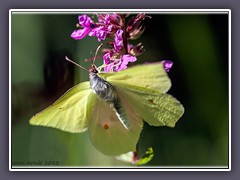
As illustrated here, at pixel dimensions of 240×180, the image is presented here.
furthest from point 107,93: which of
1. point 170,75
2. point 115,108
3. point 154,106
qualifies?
point 170,75

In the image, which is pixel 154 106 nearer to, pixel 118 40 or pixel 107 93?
pixel 107 93

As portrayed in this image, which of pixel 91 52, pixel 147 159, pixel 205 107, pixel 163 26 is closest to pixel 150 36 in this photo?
pixel 163 26

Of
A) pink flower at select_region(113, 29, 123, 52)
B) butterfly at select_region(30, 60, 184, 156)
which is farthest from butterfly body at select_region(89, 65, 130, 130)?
pink flower at select_region(113, 29, 123, 52)

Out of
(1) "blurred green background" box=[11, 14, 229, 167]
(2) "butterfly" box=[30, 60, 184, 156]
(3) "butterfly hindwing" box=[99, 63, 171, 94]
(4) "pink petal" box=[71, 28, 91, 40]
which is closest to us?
(3) "butterfly hindwing" box=[99, 63, 171, 94]

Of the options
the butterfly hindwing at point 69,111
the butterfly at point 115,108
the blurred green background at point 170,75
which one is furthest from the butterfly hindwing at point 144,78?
the blurred green background at point 170,75

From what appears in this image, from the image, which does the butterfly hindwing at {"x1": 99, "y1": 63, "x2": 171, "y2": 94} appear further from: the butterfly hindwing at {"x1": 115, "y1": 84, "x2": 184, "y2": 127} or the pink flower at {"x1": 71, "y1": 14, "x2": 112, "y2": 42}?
the pink flower at {"x1": 71, "y1": 14, "x2": 112, "y2": 42}

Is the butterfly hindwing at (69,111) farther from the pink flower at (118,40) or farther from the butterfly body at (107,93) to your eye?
the pink flower at (118,40)

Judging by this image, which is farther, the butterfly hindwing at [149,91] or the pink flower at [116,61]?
the pink flower at [116,61]
